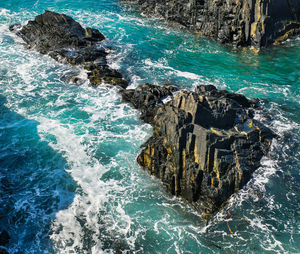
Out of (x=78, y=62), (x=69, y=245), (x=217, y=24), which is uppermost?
(x=217, y=24)

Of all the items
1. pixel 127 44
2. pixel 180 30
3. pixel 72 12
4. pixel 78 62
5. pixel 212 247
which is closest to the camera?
pixel 212 247

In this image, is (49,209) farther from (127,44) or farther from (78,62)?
(127,44)

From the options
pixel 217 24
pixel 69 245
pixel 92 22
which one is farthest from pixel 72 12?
pixel 69 245

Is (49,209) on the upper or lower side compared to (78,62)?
lower

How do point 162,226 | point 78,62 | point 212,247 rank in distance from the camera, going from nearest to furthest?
point 212,247 < point 162,226 < point 78,62

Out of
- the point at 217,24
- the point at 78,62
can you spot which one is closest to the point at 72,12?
the point at 78,62

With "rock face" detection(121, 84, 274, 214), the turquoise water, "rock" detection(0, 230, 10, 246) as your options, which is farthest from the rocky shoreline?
"rock" detection(0, 230, 10, 246)

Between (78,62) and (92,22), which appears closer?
(78,62)

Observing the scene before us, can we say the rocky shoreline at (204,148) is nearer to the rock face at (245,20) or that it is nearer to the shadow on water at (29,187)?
the shadow on water at (29,187)
